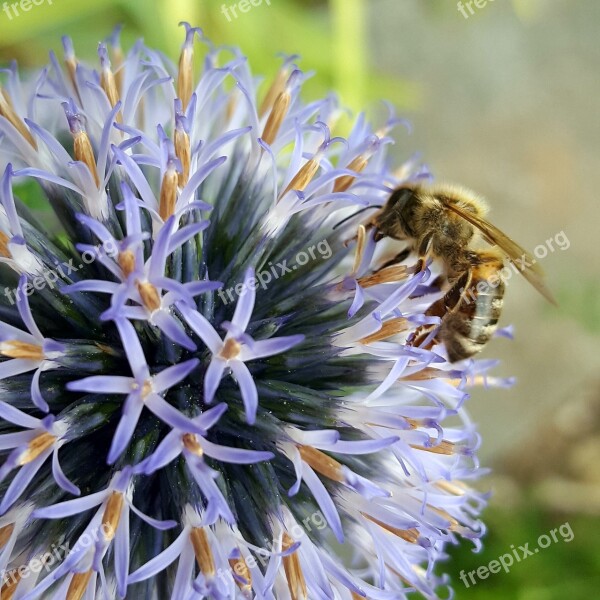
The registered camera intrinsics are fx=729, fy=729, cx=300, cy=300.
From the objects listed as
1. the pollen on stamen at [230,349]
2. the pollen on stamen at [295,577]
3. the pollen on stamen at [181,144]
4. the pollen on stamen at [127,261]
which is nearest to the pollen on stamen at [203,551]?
the pollen on stamen at [295,577]

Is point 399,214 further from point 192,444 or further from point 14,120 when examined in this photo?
point 14,120

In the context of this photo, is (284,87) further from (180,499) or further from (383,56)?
(383,56)

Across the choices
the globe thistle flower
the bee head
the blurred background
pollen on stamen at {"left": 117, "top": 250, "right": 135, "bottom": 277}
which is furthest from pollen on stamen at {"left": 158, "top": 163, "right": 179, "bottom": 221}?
the blurred background

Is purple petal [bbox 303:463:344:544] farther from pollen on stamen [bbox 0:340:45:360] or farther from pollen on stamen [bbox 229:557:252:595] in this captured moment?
pollen on stamen [bbox 0:340:45:360]

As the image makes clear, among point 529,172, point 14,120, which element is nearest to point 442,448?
point 14,120

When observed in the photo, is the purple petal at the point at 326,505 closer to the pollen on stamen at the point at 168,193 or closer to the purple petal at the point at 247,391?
the purple petal at the point at 247,391

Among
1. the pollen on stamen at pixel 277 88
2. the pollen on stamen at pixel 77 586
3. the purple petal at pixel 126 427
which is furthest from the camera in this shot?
the pollen on stamen at pixel 277 88

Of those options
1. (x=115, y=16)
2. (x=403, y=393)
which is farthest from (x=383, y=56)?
(x=403, y=393)
